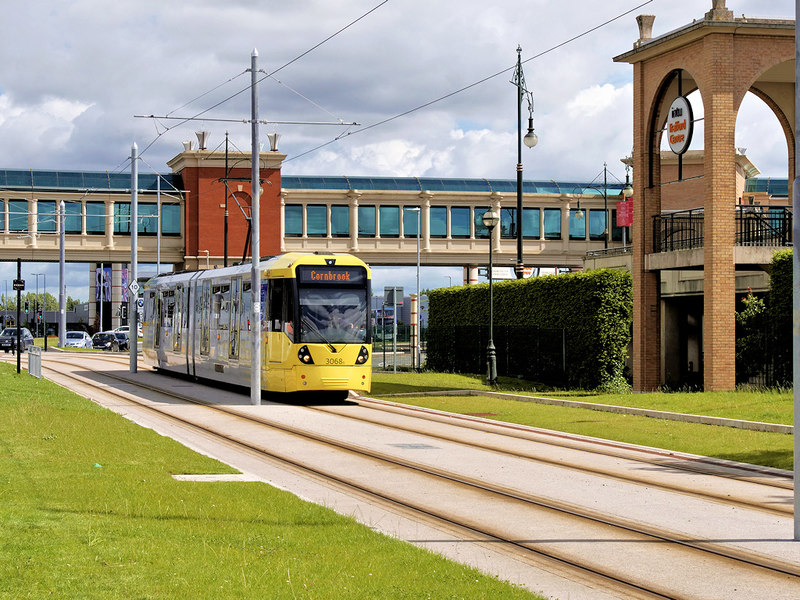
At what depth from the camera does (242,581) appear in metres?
7.50

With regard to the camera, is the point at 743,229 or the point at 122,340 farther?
the point at 122,340

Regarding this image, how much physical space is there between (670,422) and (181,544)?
15.3 meters

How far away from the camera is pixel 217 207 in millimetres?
→ 77000

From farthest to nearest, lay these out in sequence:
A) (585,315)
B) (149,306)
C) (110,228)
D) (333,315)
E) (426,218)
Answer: (426,218) → (110,228) → (149,306) → (585,315) → (333,315)

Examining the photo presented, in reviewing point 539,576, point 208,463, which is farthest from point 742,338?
point 539,576

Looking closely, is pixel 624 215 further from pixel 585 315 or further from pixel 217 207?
pixel 217 207

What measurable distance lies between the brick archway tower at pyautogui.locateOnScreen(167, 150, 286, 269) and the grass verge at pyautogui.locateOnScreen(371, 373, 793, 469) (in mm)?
45335

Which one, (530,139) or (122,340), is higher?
(530,139)

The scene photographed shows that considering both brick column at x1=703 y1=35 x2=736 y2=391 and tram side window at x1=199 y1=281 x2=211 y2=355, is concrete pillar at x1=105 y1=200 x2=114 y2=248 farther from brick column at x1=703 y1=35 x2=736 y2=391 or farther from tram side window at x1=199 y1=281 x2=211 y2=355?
brick column at x1=703 y1=35 x2=736 y2=391

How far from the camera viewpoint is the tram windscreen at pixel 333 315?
26.8 meters

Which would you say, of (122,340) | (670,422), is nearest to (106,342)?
(122,340)

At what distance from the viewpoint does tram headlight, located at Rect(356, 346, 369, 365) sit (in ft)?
89.8

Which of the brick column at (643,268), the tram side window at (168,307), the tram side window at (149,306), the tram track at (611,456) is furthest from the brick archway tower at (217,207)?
the tram track at (611,456)

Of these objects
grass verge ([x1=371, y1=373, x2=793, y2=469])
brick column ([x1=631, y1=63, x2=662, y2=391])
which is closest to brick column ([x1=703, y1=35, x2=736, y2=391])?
grass verge ([x1=371, y1=373, x2=793, y2=469])
